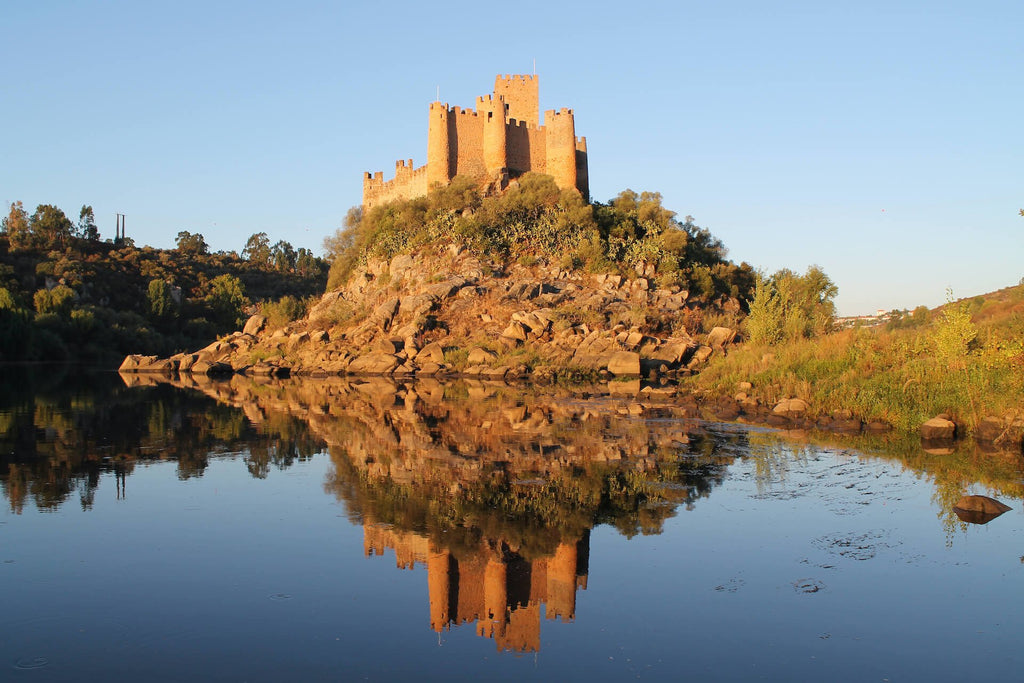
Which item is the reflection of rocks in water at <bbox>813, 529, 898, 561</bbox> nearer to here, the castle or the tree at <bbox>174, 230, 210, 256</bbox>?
the castle

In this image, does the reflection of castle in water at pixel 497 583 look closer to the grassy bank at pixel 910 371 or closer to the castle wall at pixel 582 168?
the grassy bank at pixel 910 371

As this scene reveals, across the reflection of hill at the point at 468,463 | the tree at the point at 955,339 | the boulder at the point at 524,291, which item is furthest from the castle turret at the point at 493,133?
the tree at the point at 955,339

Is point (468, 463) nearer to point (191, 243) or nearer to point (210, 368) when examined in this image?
point (210, 368)

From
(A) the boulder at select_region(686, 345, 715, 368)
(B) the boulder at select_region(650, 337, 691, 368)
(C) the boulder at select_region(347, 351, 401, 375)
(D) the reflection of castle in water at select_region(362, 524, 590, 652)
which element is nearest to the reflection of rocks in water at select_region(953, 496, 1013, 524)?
(D) the reflection of castle in water at select_region(362, 524, 590, 652)

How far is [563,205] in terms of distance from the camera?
3959cm

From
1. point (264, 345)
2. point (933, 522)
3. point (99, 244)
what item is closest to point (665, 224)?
point (264, 345)

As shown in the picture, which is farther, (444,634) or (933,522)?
(933,522)

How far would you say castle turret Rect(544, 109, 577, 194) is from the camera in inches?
1609

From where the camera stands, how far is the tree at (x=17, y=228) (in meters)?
65.3

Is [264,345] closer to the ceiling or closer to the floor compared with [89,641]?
closer to the ceiling

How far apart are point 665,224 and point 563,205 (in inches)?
208

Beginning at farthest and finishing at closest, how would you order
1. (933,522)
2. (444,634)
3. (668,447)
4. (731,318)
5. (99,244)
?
(99,244) → (731,318) → (668,447) → (933,522) → (444,634)

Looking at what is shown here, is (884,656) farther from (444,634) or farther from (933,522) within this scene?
(933,522)

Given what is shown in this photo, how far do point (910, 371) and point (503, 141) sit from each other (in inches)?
1135
